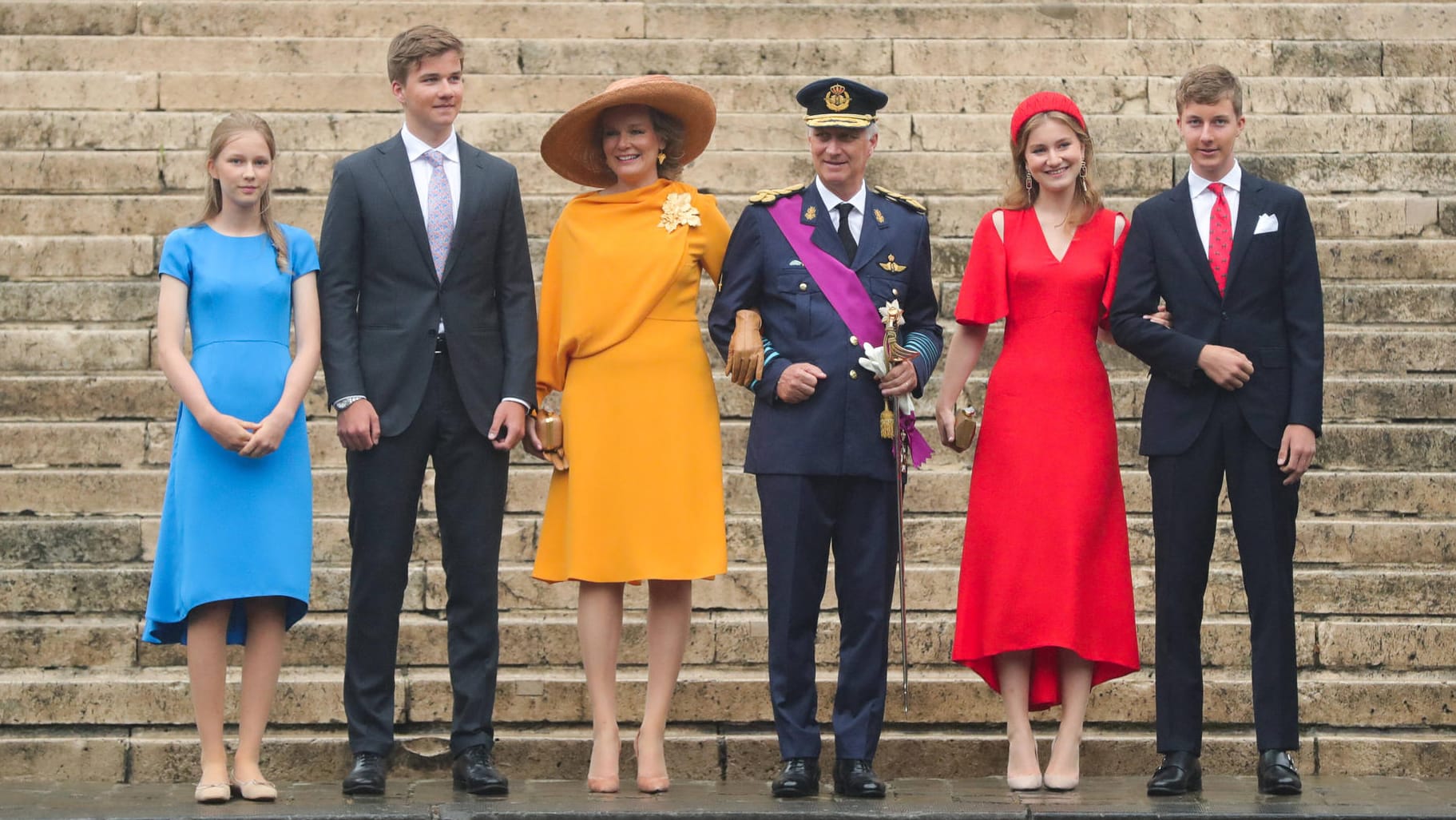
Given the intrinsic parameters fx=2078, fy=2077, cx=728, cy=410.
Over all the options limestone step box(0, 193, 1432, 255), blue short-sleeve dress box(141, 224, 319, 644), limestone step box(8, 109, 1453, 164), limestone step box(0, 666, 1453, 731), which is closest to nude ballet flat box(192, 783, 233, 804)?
blue short-sleeve dress box(141, 224, 319, 644)

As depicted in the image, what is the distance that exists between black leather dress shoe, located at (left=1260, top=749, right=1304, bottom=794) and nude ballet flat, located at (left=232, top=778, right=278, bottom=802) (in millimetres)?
2942

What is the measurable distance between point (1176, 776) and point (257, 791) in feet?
8.95

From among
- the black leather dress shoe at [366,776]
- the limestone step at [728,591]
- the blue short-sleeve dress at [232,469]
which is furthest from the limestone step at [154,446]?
the black leather dress shoe at [366,776]

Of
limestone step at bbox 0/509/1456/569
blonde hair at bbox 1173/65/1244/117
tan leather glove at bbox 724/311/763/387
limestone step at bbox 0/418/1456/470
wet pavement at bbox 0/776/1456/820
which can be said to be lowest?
wet pavement at bbox 0/776/1456/820

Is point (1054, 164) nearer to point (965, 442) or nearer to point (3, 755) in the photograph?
point (965, 442)

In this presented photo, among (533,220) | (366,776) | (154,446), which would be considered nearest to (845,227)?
(366,776)

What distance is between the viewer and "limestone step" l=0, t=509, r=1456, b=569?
7.58 metres

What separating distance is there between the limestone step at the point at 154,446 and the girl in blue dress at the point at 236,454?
1877 millimetres

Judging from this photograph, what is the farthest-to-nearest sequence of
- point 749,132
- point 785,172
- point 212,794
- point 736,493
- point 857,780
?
point 749,132 < point 785,172 < point 736,493 < point 857,780 < point 212,794

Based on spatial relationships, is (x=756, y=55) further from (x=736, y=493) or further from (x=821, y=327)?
(x=821, y=327)

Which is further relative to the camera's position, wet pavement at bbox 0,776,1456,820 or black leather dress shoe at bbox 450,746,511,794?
black leather dress shoe at bbox 450,746,511,794

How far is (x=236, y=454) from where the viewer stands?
20.3ft

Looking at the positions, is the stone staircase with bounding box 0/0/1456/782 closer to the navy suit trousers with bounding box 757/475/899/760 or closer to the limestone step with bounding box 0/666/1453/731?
the limestone step with bounding box 0/666/1453/731

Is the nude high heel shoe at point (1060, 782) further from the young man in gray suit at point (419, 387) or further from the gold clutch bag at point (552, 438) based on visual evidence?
the gold clutch bag at point (552, 438)
